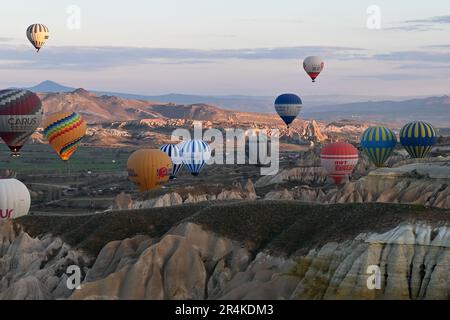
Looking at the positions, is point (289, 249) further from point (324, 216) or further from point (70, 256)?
point (70, 256)

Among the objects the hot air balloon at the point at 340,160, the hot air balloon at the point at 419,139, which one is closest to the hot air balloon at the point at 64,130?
the hot air balloon at the point at 340,160

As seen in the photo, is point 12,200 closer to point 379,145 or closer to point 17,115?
point 17,115

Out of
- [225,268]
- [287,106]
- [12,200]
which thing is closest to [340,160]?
[287,106]

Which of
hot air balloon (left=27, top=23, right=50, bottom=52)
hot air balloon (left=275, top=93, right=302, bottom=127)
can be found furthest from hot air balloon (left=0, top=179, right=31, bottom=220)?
hot air balloon (left=275, top=93, right=302, bottom=127)

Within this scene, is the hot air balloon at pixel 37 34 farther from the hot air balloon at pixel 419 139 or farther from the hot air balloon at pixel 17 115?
the hot air balloon at pixel 419 139
